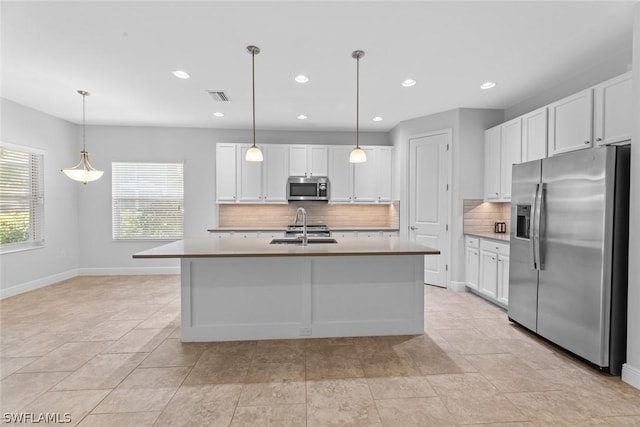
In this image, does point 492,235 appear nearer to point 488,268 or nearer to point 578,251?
point 488,268

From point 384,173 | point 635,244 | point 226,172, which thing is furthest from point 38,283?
point 635,244

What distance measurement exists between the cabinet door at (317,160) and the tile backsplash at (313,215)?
613 mm

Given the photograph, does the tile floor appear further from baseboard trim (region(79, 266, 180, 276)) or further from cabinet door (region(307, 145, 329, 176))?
cabinet door (region(307, 145, 329, 176))

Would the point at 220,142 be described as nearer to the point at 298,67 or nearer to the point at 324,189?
the point at 324,189

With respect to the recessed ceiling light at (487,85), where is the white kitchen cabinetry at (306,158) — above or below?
below

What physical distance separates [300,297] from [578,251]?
7.90 feet

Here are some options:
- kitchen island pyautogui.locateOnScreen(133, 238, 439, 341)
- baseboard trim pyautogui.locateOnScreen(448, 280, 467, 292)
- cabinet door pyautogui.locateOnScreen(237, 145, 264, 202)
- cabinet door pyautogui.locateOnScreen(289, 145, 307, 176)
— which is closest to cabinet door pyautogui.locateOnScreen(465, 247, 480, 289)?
baseboard trim pyautogui.locateOnScreen(448, 280, 467, 292)

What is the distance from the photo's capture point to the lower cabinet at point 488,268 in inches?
147

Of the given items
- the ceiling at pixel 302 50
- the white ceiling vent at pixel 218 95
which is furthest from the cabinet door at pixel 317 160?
the white ceiling vent at pixel 218 95

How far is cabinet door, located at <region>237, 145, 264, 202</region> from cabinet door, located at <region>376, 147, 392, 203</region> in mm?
2164

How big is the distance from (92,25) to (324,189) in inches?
145

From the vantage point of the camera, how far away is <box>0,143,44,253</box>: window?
4.42 metres

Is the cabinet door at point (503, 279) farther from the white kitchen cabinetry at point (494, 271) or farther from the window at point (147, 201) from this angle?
the window at point (147, 201)

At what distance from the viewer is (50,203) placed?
510 cm
